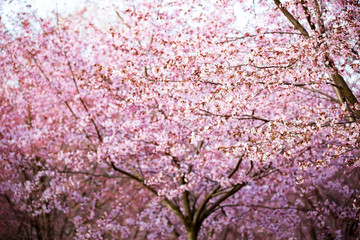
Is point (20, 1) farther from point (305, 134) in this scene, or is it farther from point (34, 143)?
point (305, 134)

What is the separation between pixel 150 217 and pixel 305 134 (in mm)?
11208

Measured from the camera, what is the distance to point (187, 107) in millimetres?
6586

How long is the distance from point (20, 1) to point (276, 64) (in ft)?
30.4

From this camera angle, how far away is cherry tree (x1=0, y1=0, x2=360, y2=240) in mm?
6262

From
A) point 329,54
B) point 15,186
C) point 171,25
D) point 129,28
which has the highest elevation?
point 129,28

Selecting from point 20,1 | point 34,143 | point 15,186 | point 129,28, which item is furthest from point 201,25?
point 15,186

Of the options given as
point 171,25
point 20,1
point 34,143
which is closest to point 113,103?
point 171,25

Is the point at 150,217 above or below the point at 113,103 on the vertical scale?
below

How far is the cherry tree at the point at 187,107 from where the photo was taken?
247 inches

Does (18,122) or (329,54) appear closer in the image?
(329,54)

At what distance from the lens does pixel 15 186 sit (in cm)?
1189

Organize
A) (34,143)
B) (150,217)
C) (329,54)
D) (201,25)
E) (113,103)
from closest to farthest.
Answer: (329,54), (201,25), (113,103), (34,143), (150,217)

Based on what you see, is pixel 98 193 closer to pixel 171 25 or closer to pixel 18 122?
pixel 18 122

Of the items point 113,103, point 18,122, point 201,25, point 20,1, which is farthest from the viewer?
point 18,122
